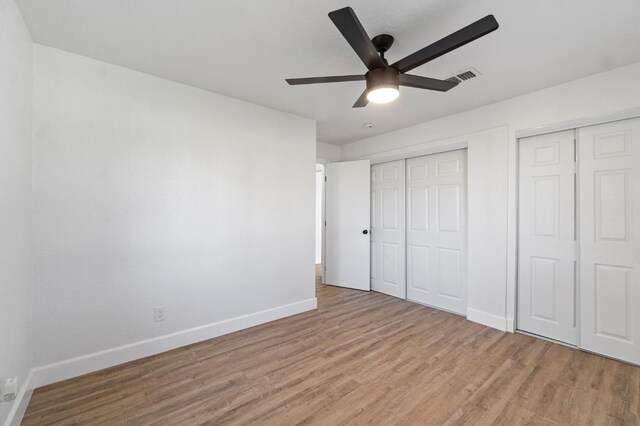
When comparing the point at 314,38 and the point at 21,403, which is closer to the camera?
the point at 21,403

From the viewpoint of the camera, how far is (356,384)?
2055 mm

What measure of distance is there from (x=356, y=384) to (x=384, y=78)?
2166mm

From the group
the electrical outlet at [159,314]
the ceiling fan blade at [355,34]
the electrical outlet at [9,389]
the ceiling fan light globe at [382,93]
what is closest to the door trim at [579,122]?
the ceiling fan light globe at [382,93]

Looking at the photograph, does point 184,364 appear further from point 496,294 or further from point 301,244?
point 496,294

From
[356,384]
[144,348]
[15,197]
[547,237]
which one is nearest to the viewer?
[15,197]

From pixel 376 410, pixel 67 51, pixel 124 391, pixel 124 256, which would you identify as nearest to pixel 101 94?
pixel 67 51

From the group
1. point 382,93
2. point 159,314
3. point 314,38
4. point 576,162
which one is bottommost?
point 159,314

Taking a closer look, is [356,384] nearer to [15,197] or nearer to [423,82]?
[423,82]

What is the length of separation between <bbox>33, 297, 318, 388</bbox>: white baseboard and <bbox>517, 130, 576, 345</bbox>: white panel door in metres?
2.69

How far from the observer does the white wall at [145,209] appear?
209cm

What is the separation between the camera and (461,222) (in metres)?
3.54

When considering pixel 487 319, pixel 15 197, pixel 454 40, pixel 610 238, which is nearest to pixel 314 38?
pixel 454 40

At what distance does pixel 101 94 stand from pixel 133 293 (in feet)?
5.57

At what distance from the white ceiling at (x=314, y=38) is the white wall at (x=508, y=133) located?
0.48 feet
